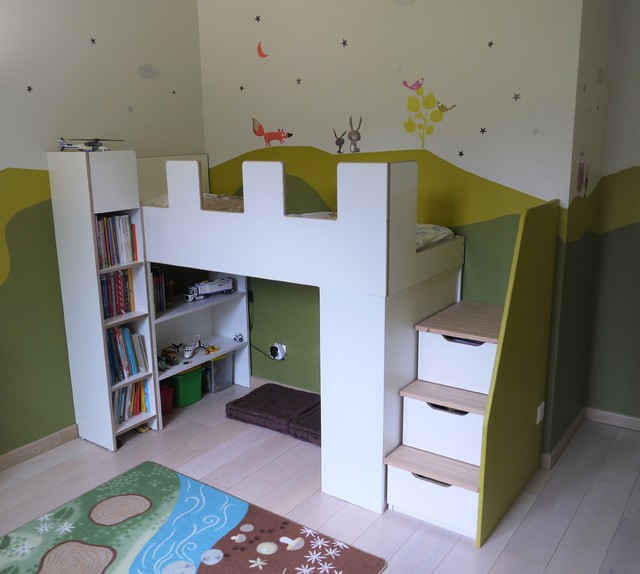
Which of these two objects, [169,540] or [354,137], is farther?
[354,137]

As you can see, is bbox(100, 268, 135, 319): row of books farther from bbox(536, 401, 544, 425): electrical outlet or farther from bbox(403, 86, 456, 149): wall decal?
bbox(536, 401, 544, 425): electrical outlet

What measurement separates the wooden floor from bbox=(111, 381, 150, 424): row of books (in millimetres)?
118

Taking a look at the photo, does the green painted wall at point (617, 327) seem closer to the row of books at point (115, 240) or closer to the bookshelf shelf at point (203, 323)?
the bookshelf shelf at point (203, 323)

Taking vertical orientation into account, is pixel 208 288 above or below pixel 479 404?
above

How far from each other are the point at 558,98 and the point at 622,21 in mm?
591

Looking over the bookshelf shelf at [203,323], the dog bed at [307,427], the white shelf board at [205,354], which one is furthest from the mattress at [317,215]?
the dog bed at [307,427]

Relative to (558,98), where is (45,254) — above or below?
below

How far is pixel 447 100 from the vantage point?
2.64 metres

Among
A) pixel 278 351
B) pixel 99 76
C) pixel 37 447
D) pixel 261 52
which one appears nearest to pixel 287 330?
pixel 278 351

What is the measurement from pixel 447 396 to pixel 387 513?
0.52 metres

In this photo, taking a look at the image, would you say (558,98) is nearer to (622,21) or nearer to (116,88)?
(622,21)

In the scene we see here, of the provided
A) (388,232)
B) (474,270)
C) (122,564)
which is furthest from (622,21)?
(122,564)

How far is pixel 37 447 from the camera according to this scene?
287 centimetres

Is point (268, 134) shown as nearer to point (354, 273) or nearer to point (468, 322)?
point (354, 273)
